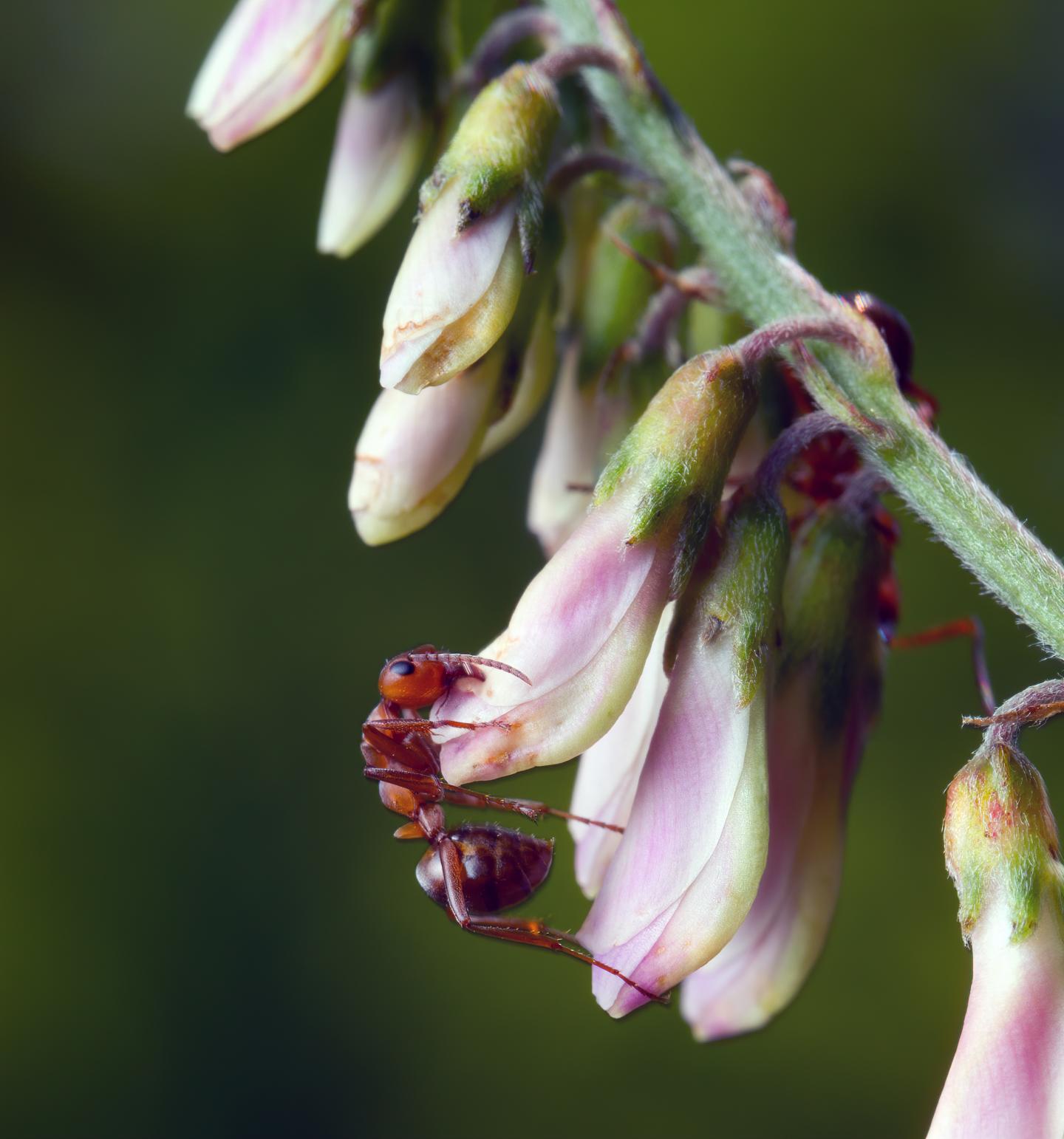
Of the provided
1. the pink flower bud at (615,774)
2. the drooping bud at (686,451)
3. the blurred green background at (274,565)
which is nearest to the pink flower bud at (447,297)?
the drooping bud at (686,451)

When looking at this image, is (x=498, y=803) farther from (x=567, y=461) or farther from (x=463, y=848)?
(x=567, y=461)

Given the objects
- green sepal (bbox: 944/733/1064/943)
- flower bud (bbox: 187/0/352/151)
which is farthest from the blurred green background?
green sepal (bbox: 944/733/1064/943)

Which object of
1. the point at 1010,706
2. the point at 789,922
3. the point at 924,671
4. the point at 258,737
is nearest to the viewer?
the point at 1010,706

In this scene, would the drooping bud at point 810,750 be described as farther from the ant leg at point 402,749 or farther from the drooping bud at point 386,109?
the drooping bud at point 386,109

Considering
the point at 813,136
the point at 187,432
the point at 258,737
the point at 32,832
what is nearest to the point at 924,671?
the point at 813,136

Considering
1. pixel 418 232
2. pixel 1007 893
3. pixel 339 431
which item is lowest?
pixel 1007 893

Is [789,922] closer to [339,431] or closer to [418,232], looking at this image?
[418,232]
